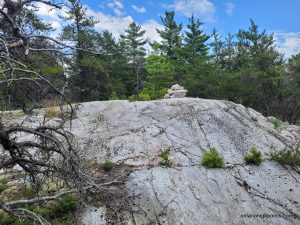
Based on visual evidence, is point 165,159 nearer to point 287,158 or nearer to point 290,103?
point 287,158

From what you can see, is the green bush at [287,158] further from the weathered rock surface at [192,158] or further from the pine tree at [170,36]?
the pine tree at [170,36]

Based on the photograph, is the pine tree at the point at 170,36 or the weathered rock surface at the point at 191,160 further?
the pine tree at the point at 170,36

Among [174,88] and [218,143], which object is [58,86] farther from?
[174,88]

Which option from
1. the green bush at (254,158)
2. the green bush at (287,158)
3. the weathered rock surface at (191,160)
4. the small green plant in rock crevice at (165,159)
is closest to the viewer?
the weathered rock surface at (191,160)

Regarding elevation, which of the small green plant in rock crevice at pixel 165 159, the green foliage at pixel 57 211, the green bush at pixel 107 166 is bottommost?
the green foliage at pixel 57 211

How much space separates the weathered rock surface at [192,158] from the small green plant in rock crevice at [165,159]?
0.16 metres

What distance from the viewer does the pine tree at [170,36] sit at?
39.2 metres

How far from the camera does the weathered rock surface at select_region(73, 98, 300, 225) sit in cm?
907

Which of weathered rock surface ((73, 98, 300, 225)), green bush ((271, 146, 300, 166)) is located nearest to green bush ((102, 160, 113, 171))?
weathered rock surface ((73, 98, 300, 225))

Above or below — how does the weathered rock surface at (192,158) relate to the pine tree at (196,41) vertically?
below

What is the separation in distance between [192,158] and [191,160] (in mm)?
135

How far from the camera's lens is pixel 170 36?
131ft

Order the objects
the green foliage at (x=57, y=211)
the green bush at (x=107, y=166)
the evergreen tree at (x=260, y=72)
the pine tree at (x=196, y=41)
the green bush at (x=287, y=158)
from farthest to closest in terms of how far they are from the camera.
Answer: the pine tree at (x=196, y=41) < the evergreen tree at (x=260, y=72) < the green bush at (x=287, y=158) < the green bush at (x=107, y=166) < the green foliage at (x=57, y=211)

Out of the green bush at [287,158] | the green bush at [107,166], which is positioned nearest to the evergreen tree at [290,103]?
the green bush at [287,158]
